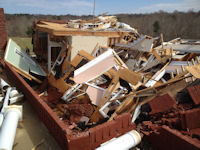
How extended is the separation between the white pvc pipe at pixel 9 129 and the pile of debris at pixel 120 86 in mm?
1293

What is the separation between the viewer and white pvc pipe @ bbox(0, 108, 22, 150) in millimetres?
3260

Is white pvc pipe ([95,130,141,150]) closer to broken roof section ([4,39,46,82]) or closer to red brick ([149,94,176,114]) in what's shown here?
red brick ([149,94,176,114])

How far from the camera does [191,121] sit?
3811 millimetres

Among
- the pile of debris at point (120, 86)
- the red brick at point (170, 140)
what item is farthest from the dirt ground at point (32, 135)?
the red brick at point (170, 140)

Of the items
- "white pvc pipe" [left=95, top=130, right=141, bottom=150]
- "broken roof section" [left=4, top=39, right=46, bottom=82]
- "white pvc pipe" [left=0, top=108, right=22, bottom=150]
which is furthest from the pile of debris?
"white pvc pipe" [left=0, top=108, right=22, bottom=150]

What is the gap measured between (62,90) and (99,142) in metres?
3.63

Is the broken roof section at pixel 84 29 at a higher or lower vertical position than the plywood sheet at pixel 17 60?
higher

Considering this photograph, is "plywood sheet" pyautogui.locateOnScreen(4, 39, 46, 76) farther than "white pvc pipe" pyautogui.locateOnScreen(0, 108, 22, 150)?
Yes

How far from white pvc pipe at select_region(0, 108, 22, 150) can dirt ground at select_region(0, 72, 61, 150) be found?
40cm

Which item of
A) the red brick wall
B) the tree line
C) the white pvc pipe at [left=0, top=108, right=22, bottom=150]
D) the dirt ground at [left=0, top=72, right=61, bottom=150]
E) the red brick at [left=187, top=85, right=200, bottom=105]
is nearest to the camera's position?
the white pvc pipe at [left=0, top=108, right=22, bottom=150]

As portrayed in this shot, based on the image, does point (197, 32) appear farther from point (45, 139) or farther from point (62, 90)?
point (45, 139)

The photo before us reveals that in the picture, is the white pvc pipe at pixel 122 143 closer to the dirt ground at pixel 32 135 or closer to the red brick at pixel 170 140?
the red brick at pixel 170 140

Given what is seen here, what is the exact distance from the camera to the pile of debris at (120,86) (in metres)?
4.11

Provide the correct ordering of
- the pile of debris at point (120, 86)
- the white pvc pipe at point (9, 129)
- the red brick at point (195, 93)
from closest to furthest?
the white pvc pipe at point (9, 129)
the pile of debris at point (120, 86)
the red brick at point (195, 93)
